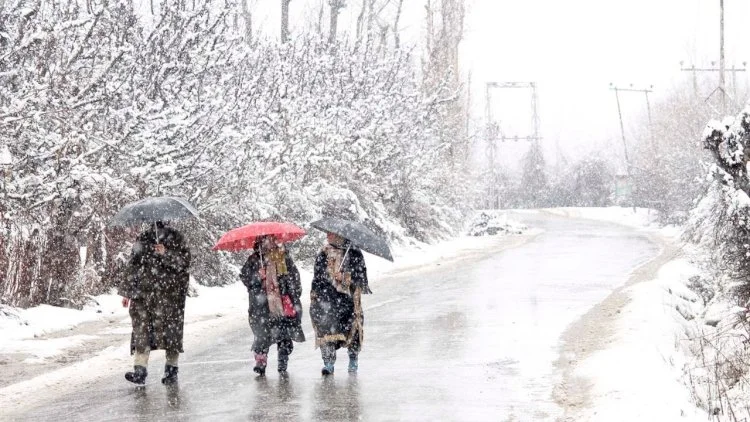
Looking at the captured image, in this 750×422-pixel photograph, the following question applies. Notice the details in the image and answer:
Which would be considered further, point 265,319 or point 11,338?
point 11,338

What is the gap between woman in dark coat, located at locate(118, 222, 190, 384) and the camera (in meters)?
9.97

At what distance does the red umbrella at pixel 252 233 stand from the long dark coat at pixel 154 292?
47 cm

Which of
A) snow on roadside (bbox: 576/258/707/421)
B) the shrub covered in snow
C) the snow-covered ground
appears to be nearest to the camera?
snow on roadside (bbox: 576/258/707/421)

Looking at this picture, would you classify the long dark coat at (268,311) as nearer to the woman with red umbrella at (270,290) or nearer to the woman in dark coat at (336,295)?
the woman with red umbrella at (270,290)

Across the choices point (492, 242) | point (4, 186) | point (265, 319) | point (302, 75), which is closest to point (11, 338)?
point (4, 186)

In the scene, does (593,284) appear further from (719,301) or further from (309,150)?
(309,150)

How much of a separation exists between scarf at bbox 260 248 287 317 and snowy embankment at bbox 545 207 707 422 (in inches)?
118

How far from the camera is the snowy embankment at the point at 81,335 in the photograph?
11133mm

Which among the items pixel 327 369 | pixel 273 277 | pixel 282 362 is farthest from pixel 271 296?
pixel 327 369

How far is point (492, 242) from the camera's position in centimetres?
4162

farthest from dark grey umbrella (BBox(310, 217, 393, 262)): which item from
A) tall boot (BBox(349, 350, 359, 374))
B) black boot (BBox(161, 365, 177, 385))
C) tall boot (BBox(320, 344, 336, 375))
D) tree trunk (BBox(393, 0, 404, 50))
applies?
tree trunk (BBox(393, 0, 404, 50))

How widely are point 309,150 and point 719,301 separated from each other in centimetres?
1139

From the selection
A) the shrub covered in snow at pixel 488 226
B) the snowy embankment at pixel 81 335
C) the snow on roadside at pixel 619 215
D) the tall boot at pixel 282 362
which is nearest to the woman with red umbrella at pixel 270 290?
the tall boot at pixel 282 362

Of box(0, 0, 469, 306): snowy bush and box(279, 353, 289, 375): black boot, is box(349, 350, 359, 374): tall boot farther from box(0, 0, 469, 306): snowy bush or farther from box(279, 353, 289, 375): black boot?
box(0, 0, 469, 306): snowy bush
